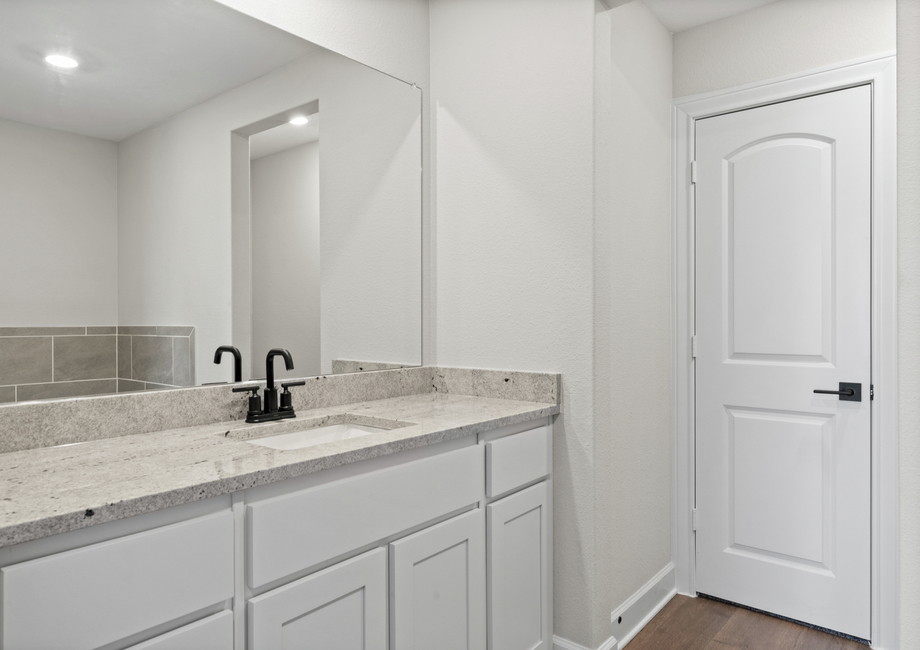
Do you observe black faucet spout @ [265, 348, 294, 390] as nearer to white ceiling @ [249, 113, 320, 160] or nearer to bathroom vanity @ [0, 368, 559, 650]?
bathroom vanity @ [0, 368, 559, 650]

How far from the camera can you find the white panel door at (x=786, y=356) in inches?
83.2

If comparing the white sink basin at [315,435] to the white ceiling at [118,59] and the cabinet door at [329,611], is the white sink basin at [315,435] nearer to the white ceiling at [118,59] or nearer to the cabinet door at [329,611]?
the cabinet door at [329,611]

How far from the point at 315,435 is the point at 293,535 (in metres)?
0.56

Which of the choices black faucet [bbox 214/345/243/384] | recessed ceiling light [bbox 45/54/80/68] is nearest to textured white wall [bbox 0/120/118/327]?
recessed ceiling light [bbox 45/54/80/68]

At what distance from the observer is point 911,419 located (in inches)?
35.5

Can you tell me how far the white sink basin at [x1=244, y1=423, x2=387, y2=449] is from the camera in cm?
156

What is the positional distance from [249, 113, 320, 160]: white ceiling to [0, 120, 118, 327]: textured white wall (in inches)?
16.3

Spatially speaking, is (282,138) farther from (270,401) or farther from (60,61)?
(270,401)

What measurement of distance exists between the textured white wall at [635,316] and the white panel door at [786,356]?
18cm

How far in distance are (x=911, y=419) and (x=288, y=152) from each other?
1.72 meters

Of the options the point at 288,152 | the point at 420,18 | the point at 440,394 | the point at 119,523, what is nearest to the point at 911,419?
the point at 119,523

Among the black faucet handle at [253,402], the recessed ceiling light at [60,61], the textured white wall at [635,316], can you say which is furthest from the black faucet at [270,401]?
the textured white wall at [635,316]

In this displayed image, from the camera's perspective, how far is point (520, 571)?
1772mm

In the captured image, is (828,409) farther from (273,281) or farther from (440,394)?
(273,281)
